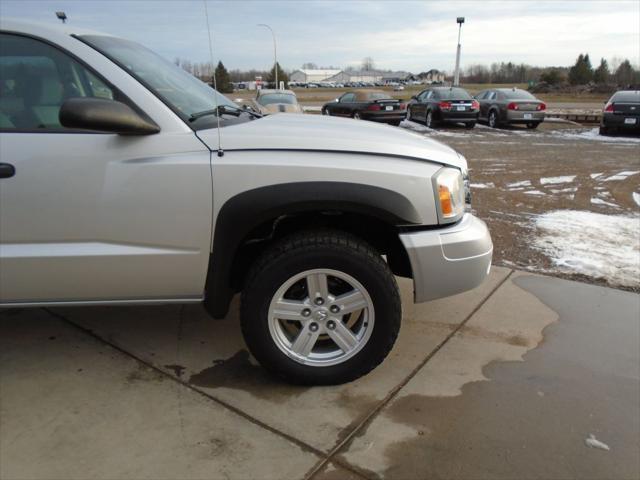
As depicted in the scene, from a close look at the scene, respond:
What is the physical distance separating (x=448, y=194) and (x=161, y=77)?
1711 mm

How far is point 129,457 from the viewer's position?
2.24m

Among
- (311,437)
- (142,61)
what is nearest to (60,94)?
(142,61)

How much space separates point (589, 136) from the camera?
1534cm

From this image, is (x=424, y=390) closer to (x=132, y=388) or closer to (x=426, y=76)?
(x=132, y=388)

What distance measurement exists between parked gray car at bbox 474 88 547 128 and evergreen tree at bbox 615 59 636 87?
1701 inches

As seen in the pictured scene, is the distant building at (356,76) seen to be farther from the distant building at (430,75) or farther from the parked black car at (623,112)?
the parked black car at (623,112)

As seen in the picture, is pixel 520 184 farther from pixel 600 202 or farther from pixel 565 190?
pixel 600 202

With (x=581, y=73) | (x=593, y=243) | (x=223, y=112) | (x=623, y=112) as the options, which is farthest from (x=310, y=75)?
(x=223, y=112)

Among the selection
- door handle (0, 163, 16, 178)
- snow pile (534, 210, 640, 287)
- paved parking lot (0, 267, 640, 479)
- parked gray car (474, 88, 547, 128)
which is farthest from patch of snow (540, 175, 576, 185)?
parked gray car (474, 88, 547, 128)

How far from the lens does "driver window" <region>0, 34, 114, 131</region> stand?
98.5 inches

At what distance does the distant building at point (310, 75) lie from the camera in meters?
111

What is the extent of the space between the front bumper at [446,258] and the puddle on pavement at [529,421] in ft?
1.88

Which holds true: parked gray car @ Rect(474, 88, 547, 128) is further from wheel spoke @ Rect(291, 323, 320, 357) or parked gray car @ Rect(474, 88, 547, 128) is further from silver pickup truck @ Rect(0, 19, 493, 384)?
wheel spoke @ Rect(291, 323, 320, 357)

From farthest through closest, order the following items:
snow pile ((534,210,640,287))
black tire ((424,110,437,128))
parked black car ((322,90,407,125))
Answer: parked black car ((322,90,407,125))
black tire ((424,110,437,128))
snow pile ((534,210,640,287))
